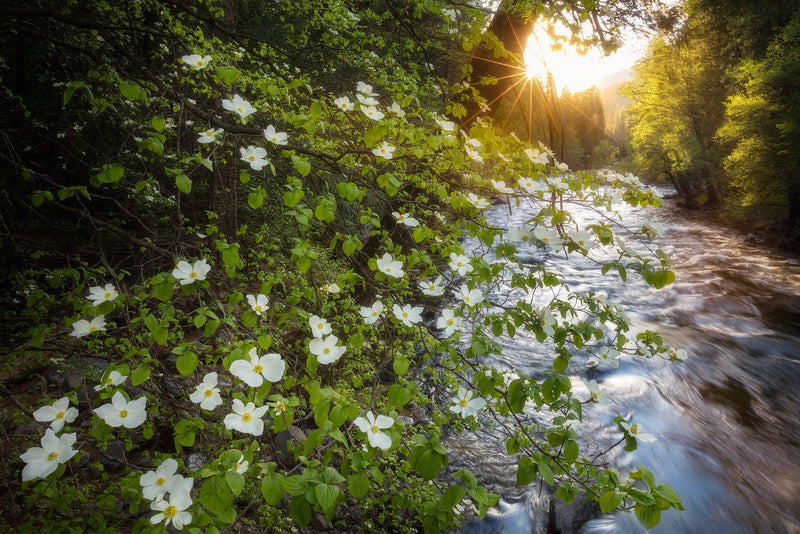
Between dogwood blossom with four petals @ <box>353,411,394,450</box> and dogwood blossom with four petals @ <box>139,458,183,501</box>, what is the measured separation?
569 millimetres

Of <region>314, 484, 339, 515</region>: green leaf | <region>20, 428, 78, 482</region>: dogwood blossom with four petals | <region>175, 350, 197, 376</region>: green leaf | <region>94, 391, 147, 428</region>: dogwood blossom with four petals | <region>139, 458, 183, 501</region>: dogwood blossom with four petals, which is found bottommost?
<region>20, 428, 78, 482</region>: dogwood blossom with four petals

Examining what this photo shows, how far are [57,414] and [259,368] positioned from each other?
0.92m

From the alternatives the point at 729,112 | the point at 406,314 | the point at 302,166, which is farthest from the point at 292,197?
the point at 729,112

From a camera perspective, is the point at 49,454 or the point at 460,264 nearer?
the point at 49,454

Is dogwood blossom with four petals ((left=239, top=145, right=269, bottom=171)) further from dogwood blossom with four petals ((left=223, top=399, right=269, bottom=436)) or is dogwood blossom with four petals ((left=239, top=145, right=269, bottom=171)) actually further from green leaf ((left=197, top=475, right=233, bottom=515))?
green leaf ((left=197, top=475, right=233, bottom=515))

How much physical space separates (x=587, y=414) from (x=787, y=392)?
10.8ft

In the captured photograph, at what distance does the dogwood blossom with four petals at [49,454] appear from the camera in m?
1.15

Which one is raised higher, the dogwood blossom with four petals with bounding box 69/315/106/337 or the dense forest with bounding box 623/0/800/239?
the dense forest with bounding box 623/0/800/239

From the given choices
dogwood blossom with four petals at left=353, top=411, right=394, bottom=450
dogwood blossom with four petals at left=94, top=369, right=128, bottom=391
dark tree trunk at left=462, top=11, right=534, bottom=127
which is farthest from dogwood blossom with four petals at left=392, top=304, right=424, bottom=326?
dark tree trunk at left=462, top=11, right=534, bottom=127

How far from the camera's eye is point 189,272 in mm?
1284

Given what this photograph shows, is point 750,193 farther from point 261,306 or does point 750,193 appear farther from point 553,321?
point 261,306

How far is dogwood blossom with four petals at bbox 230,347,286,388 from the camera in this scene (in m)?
1.10

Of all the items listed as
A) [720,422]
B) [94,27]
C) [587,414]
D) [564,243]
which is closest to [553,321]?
[564,243]

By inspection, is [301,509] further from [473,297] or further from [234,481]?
[473,297]
